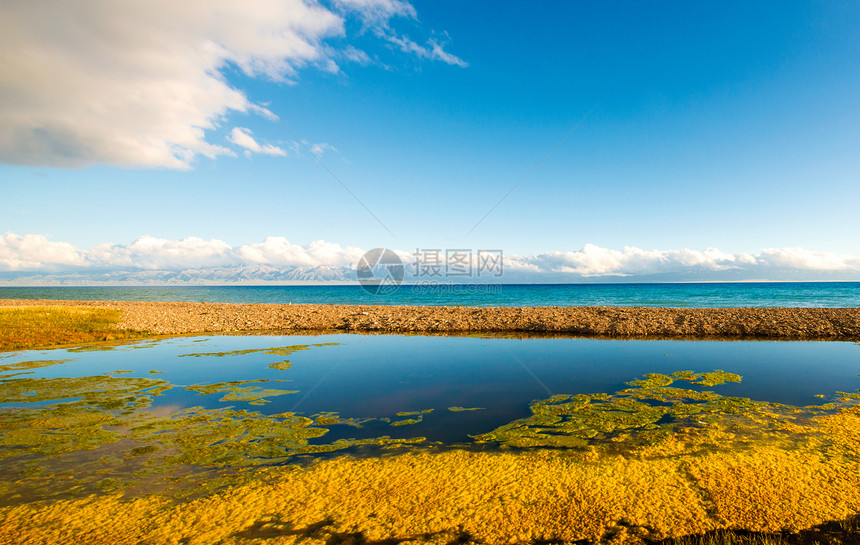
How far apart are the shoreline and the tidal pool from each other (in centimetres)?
530

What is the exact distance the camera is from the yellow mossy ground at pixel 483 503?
229 inches

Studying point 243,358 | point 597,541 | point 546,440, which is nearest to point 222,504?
point 597,541

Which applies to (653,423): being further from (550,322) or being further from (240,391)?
(550,322)

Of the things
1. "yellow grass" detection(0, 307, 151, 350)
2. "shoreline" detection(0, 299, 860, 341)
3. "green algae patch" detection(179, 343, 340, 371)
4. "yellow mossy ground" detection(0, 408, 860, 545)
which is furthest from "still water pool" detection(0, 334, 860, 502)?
"yellow grass" detection(0, 307, 151, 350)

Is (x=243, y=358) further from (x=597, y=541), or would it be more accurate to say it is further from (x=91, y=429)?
(x=597, y=541)

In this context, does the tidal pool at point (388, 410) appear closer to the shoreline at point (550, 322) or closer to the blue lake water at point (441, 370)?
the blue lake water at point (441, 370)

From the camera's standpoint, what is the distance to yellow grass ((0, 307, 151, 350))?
2358 cm

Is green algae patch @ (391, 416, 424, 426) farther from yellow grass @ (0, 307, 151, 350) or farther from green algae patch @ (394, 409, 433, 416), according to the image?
yellow grass @ (0, 307, 151, 350)

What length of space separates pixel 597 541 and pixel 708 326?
27171mm

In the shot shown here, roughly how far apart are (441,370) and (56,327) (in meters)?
29.2

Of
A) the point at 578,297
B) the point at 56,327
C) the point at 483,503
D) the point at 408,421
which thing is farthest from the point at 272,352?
the point at 578,297

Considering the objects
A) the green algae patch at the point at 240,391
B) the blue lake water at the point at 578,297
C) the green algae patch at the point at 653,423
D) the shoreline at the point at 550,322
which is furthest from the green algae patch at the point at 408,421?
the blue lake water at the point at 578,297

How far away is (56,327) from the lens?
26656mm

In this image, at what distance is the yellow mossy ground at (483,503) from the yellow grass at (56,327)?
79.7ft
